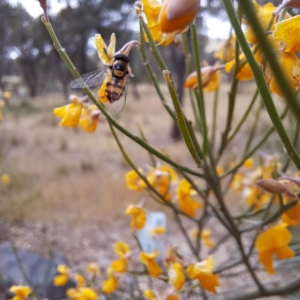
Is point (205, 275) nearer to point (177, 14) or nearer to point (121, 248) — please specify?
point (121, 248)

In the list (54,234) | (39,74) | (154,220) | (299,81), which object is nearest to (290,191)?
(299,81)

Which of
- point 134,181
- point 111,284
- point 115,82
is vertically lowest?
point 111,284

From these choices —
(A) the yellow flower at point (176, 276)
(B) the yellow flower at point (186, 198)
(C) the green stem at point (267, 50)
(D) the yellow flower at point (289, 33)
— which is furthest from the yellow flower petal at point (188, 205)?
(C) the green stem at point (267, 50)

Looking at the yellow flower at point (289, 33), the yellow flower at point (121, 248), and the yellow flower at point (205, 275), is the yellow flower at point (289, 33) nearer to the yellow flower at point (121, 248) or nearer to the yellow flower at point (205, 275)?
the yellow flower at point (205, 275)

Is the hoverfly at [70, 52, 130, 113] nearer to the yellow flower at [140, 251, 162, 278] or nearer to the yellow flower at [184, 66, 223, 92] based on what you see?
the yellow flower at [184, 66, 223, 92]

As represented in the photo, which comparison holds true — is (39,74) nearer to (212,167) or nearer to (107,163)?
(107,163)

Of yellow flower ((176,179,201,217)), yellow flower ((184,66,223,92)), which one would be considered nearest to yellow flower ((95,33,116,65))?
yellow flower ((184,66,223,92))

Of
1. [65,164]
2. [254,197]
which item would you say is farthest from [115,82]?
[65,164]
